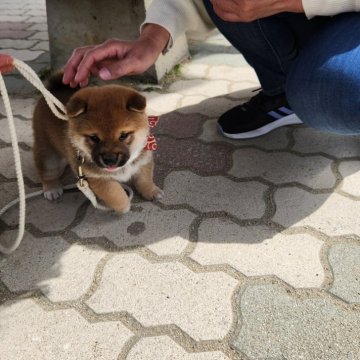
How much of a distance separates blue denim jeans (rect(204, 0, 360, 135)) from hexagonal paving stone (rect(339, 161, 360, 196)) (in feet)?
0.89

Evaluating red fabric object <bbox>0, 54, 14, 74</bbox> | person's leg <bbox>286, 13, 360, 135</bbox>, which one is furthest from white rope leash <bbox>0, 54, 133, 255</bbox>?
person's leg <bbox>286, 13, 360, 135</bbox>

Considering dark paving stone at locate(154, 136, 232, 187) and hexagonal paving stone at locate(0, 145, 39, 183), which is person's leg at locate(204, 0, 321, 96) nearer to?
dark paving stone at locate(154, 136, 232, 187)

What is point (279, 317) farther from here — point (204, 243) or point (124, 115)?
point (124, 115)

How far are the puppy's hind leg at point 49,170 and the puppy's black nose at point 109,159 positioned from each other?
37 cm

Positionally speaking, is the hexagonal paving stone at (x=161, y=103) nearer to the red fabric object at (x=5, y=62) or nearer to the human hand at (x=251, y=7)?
the human hand at (x=251, y=7)

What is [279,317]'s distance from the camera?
3.80ft

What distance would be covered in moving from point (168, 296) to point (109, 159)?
18.2 inches

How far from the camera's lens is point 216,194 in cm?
162

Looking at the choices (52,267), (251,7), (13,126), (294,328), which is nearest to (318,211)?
(294,328)

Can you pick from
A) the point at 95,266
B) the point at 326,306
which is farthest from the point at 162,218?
the point at 326,306

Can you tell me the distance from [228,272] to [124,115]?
60 cm

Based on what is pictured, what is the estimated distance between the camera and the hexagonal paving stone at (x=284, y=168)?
5.44ft

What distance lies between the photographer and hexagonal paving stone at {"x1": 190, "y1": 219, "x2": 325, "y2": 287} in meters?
1.29

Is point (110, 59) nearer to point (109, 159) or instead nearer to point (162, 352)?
point (109, 159)
